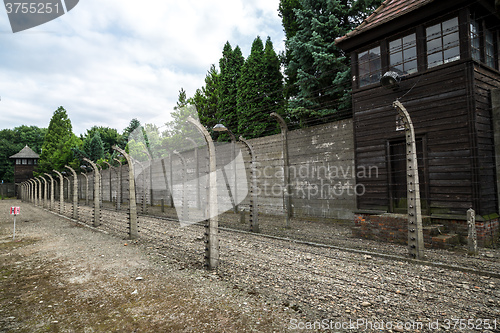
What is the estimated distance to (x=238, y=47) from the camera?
23.4 metres

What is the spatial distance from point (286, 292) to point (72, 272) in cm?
427

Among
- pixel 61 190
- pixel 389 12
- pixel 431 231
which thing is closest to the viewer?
pixel 431 231

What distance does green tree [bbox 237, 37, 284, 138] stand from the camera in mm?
16953

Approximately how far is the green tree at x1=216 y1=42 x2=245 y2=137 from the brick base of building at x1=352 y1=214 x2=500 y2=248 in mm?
14400

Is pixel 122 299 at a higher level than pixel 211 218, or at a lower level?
lower

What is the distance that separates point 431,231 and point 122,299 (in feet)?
21.8

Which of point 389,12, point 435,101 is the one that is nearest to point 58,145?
point 389,12

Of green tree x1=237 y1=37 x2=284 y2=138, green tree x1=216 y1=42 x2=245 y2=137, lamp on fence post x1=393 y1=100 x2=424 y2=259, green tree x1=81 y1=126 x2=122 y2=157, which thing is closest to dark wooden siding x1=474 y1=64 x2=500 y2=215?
lamp on fence post x1=393 y1=100 x2=424 y2=259

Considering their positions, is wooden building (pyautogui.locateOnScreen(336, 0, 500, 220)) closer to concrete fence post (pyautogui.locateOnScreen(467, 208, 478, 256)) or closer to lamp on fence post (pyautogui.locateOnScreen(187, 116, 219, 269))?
concrete fence post (pyautogui.locateOnScreen(467, 208, 478, 256))

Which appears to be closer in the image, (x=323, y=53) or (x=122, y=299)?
(x=122, y=299)

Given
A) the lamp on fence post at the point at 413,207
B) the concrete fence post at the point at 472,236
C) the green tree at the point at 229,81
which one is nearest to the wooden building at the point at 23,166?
the green tree at the point at 229,81

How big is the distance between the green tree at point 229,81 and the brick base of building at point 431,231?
47.2 feet

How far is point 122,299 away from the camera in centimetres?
393

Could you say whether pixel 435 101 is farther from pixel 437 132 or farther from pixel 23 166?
pixel 23 166
